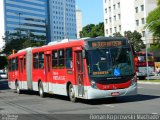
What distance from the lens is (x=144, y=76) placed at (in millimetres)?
46375

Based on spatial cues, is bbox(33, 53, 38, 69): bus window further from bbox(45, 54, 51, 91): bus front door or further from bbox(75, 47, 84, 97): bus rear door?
bbox(75, 47, 84, 97): bus rear door

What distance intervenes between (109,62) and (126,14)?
8212 cm

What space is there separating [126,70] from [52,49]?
17.2ft

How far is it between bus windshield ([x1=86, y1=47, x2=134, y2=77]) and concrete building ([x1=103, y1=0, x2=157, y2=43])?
225ft

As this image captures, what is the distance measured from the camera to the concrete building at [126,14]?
301 ft

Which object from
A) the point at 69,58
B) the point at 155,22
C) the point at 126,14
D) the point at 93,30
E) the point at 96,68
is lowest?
the point at 96,68

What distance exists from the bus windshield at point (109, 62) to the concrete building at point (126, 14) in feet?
225

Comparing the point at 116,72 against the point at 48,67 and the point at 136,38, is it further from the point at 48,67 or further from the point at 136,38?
the point at 136,38

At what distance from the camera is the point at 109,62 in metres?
17.8

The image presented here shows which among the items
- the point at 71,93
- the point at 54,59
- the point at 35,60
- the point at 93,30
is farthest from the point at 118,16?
the point at 71,93

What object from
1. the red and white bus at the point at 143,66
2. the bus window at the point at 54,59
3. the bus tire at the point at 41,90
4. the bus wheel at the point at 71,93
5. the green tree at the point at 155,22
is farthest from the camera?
the green tree at the point at 155,22

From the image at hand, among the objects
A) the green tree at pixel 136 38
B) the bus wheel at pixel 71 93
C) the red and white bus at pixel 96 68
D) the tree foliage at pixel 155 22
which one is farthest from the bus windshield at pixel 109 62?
the green tree at pixel 136 38

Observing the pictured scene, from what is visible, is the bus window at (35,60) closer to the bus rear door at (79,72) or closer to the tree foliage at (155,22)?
the bus rear door at (79,72)

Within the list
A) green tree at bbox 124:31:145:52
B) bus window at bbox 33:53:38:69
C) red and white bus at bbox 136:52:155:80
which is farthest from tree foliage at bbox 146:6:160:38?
bus window at bbox 33:53:38:69
